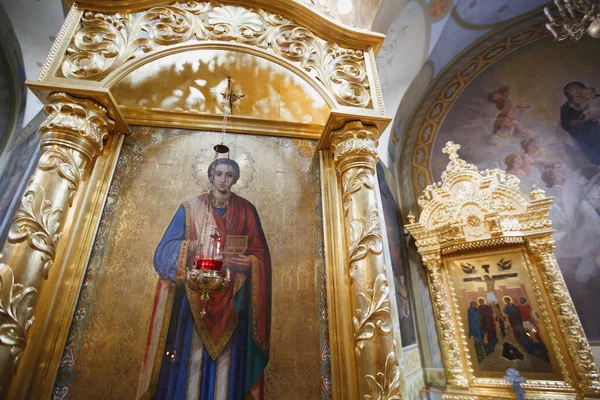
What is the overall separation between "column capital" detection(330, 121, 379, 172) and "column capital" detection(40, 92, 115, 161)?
1.91 m

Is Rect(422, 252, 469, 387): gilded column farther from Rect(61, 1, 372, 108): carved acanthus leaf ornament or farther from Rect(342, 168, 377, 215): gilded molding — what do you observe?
Rect(61, 1, 372, 108): carved acanthus leaf ornament

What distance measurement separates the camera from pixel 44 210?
6.05ft

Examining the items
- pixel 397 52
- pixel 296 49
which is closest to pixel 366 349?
pixel 296 49

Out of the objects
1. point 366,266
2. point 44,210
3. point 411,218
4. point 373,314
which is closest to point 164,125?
point 44,210

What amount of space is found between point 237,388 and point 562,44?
27.7ft

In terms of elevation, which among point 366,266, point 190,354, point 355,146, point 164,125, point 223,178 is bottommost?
point 190,354

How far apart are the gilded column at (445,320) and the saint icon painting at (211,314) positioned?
4331 mm

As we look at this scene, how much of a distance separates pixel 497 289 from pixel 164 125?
5.93 m

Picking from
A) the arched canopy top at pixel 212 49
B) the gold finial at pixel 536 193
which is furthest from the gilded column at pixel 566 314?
the arched canopy top at pixel 212 49

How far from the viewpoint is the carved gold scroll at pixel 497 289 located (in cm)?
449

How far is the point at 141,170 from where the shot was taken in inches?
101

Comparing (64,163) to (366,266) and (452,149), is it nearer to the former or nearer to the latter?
(366,266)

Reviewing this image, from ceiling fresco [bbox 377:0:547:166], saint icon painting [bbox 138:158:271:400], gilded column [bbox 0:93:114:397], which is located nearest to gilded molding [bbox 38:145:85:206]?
gilded column [bbox 0:93:114:397]

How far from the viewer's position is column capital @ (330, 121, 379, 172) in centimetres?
237
